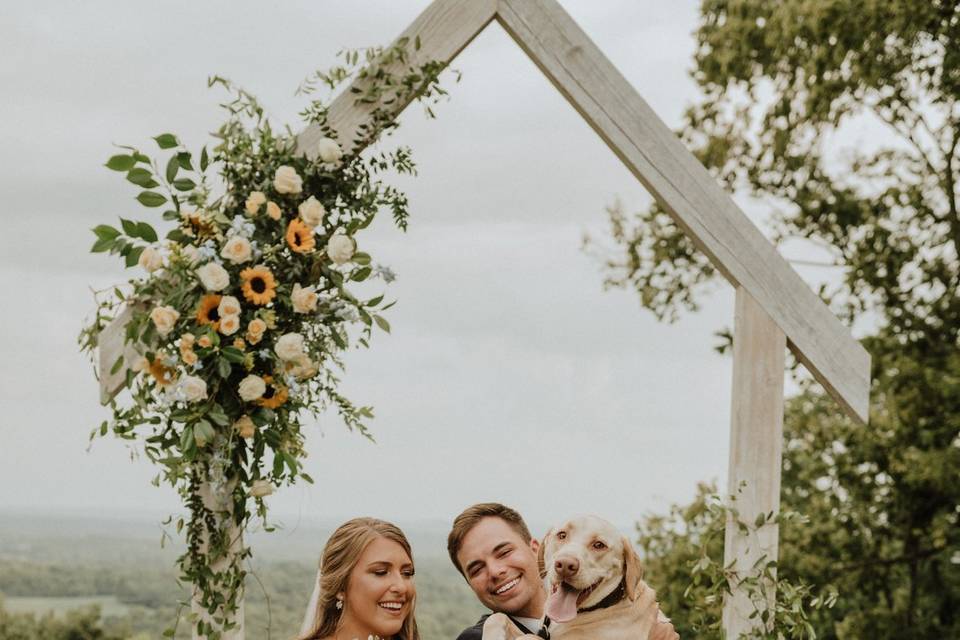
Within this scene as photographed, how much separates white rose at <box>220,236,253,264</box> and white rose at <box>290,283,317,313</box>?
213 millimetres

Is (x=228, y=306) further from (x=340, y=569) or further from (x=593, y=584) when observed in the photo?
(x=593, y=584)

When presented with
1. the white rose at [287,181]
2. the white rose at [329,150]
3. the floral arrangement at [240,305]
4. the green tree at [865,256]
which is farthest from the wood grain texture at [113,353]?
the green tree at [865,256]

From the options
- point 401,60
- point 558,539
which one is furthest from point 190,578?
point 401,60

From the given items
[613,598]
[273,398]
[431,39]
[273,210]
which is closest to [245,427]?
[273,398]

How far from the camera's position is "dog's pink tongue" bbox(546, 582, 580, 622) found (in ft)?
11.7

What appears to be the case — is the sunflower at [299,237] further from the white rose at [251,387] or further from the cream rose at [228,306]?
the white rose at [251,387]

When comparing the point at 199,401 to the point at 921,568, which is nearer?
the point at 199,401

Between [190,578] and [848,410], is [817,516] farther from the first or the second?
[190,578]

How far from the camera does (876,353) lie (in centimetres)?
964

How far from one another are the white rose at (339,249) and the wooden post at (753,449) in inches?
60.8

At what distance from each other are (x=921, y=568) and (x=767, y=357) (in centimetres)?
723

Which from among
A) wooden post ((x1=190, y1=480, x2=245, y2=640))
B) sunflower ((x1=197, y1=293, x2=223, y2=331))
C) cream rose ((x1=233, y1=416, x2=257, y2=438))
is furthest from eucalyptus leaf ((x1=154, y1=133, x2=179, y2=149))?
wooden post ((x1=190, y1=480, x2=245, y2=640))

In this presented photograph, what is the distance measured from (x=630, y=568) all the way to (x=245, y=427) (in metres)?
1.43

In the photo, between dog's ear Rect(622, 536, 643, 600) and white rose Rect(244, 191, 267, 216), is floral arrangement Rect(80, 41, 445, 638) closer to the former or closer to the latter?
white rose Rect(244, 191, 267, 216)
